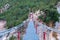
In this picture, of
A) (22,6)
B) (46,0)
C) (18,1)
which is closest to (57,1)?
(46,0)

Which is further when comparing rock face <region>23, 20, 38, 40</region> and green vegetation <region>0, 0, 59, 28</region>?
green vegetation <region>0, 0, 59, 28</region>

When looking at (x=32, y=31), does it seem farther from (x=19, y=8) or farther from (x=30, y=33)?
(x=19, y=8)

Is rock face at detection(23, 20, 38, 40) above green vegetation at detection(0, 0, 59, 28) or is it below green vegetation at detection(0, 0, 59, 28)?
below

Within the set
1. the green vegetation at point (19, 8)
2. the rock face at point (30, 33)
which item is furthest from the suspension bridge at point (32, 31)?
the green vegetation at point (19, 8)

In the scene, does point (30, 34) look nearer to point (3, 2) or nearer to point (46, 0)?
point (46, 0)

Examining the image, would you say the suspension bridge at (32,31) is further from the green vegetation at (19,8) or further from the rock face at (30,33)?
the green vegetation at (19,8)

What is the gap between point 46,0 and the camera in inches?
375

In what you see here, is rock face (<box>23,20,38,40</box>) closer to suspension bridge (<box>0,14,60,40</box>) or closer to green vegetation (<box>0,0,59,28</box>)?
suspension bridge (<box>0,14,60,40</box>)

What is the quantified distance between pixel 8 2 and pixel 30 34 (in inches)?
291

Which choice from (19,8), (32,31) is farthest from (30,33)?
(19,8)

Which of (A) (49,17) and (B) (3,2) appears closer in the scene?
(A) (49,17)

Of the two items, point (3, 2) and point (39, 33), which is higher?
point (3, 2)

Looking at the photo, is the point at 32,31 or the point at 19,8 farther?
the point at 19,8

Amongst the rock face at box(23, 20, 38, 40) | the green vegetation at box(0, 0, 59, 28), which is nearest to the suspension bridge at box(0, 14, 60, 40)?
the rock face at box(23, 20, 38, 40)
